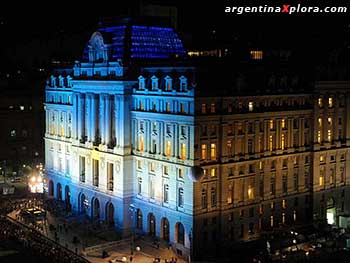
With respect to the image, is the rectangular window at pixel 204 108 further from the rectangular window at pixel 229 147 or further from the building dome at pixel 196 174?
the building dome at pixel 196 174

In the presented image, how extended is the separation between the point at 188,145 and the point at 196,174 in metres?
5.68

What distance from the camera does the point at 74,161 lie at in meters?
120

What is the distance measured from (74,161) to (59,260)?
34.9 m

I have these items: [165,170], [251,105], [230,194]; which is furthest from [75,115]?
[230,194]

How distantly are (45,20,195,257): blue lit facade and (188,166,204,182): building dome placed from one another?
3.55ft

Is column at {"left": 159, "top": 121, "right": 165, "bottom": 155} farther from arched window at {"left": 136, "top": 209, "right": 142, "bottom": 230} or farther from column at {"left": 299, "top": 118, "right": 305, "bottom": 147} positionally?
column at {"left": 299, "top": 118, "right": 305, "bottom": 147}

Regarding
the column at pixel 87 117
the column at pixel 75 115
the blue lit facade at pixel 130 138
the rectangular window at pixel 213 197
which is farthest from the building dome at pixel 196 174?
the column at pixel 75 115

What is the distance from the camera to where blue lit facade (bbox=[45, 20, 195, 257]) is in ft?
313

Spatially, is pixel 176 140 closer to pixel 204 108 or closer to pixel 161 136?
pixel 161 136

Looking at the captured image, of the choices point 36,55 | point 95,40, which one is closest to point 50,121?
point 95,40

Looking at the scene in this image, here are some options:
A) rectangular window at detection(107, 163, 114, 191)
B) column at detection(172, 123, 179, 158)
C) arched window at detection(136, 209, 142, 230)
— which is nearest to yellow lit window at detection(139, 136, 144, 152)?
rectangular window at detection(107, 163, 114, 191)

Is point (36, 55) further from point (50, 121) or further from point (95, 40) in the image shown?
point (95, 40)

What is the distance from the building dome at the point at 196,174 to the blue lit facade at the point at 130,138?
3.55ft

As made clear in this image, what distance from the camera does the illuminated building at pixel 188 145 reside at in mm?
94062
